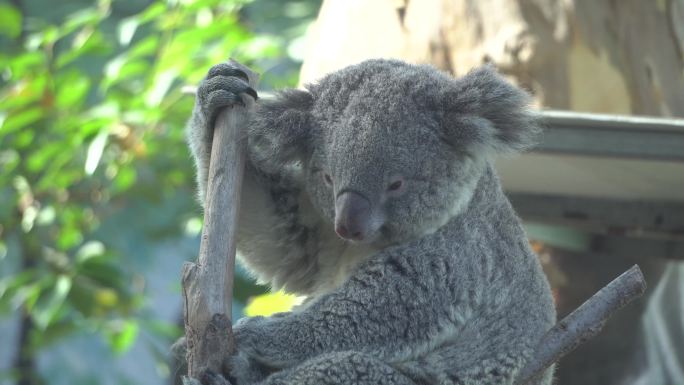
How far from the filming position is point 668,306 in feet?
21.0

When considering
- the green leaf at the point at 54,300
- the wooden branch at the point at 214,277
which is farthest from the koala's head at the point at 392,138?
the green leaf at the point at 54,300

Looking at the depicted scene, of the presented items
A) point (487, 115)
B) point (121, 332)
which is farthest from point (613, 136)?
point (121, 332)

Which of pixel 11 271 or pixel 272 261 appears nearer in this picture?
pixel 272 261

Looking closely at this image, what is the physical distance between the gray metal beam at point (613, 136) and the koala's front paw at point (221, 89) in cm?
124

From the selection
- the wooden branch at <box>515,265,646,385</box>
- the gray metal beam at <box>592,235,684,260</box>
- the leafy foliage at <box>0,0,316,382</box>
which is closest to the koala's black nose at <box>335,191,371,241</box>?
the wooden branch at <box>515,265,646,385</box>

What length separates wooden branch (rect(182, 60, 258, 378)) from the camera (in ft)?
8.71

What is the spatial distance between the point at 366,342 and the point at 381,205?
1.35ft

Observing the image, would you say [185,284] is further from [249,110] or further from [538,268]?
[538,268]

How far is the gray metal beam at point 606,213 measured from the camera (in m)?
4.96

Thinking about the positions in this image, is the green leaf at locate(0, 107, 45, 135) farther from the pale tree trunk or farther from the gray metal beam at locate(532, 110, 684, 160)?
the gray metal beam at locate(532, 110, 684, 160)

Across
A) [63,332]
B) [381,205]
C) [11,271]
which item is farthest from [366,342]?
[11,271]

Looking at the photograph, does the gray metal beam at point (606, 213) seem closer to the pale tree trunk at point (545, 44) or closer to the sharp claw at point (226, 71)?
the pale tree trunk at point (545, 44)

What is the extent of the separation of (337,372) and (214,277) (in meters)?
0.45

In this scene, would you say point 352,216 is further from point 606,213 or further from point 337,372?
point 606,213
